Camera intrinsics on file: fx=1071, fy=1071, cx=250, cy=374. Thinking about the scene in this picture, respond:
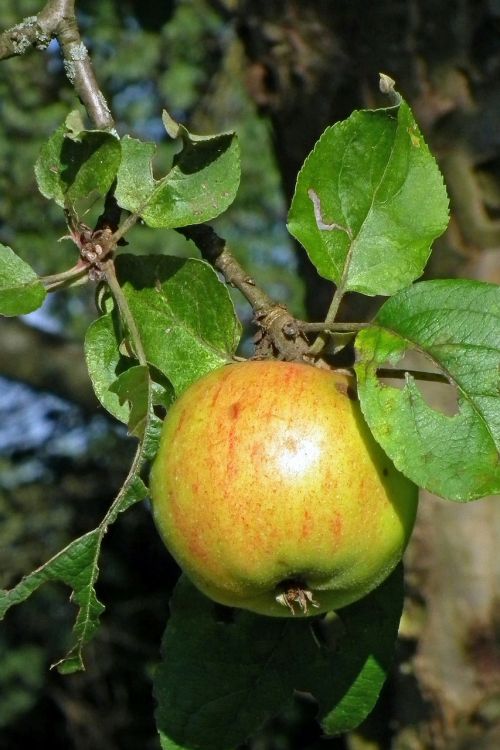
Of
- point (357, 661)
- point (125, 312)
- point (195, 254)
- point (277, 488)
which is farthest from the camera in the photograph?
point (195, 254)

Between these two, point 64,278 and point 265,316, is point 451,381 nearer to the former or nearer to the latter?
point 265,316

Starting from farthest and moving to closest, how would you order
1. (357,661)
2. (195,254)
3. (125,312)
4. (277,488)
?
(195,254) < (357,661) < (125,312) < (277,488)

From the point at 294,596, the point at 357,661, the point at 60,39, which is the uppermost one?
the point at 60,39

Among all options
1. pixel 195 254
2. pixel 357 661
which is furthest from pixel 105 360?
pixel 195 254

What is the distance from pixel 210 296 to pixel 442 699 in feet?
6.67

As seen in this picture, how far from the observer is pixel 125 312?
39.7 inches

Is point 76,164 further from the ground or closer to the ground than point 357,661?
further from the ground

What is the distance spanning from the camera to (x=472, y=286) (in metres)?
0.93

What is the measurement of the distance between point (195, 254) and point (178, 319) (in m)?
3.96

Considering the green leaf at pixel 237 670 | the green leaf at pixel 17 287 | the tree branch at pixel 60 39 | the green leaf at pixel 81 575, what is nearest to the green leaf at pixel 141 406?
the green leaf at pixel 81 575

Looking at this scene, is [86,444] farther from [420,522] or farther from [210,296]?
[210,296]

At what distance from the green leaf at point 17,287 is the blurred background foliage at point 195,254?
75 cm

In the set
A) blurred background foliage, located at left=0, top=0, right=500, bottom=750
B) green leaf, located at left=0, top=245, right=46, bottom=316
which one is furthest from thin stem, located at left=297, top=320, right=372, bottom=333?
blurred background foliage, located at left=0, top=0, right=500, bottom=750

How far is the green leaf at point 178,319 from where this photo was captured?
3.39 feet
